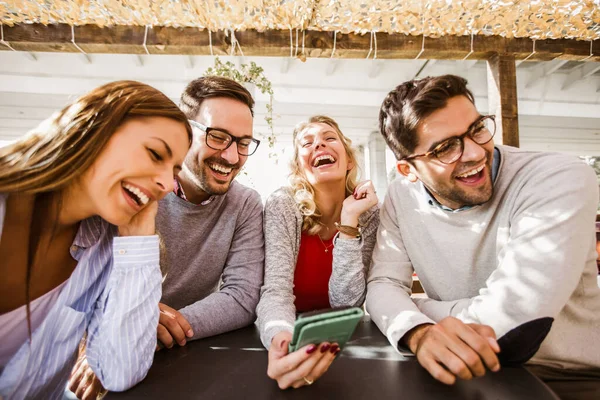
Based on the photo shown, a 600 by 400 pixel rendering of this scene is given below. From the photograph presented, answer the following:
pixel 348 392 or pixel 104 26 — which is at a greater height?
pixel 104 26

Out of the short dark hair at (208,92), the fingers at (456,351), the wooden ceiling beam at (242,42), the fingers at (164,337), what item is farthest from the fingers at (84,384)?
the wooden ceiling beam at (242,42)

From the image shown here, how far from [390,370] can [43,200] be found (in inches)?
43.3

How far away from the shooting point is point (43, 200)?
3.22 ft

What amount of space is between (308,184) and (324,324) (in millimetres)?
1317

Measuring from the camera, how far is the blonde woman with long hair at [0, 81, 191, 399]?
92cm

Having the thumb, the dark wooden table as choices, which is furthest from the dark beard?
the thumb

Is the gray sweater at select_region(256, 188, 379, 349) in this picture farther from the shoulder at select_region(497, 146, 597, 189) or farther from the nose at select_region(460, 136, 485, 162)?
the shoulder at select_region(497, 146, 597, 189)

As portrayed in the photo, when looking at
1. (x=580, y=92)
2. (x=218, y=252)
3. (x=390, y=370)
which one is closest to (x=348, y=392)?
(x=390, y=370)

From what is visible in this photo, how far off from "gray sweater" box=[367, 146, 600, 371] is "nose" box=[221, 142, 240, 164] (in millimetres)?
790

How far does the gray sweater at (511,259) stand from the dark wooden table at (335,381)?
0.12 m

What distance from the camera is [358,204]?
64.4 inches

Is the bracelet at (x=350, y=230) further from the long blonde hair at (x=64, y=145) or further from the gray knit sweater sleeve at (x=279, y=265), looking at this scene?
the long blonde hair at (x=64, y=145)

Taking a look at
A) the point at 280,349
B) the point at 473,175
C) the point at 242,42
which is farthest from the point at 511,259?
the point at 242,42

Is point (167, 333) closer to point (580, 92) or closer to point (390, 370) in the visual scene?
point (390, 370)
